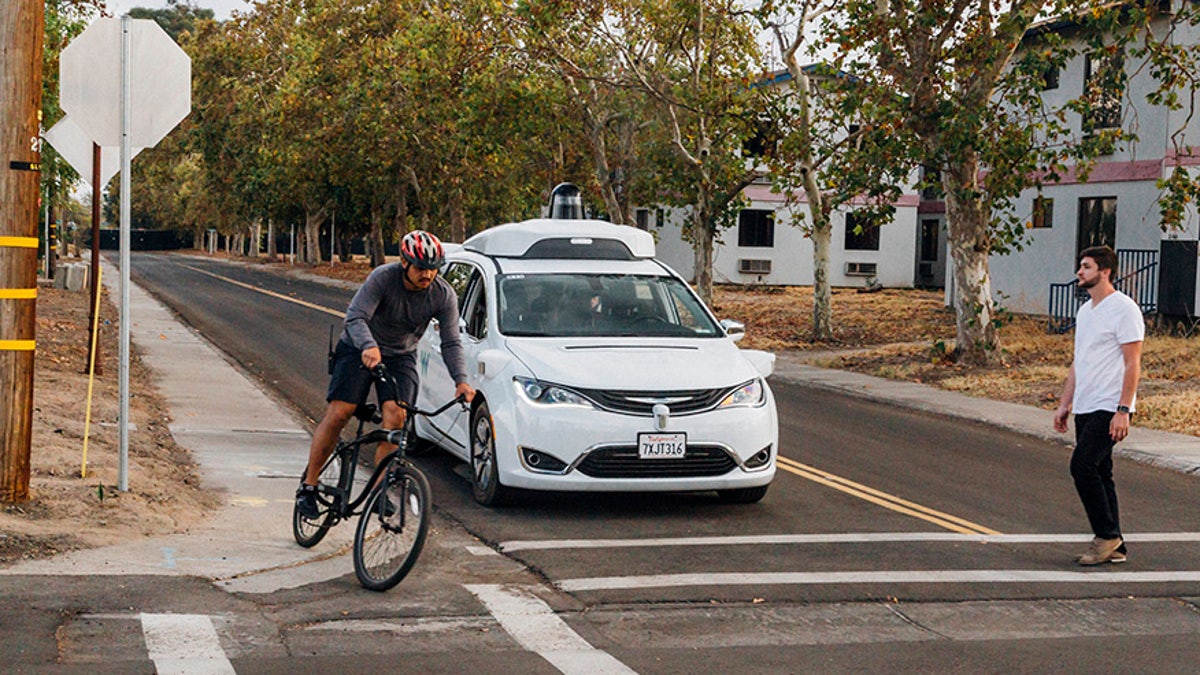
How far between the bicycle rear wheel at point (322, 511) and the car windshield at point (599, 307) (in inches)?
102

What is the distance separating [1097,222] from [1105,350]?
23324 millimetres

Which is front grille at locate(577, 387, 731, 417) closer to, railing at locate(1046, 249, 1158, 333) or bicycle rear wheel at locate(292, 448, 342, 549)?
bicycle rear wheel at locate(292, 448, 342, 549)

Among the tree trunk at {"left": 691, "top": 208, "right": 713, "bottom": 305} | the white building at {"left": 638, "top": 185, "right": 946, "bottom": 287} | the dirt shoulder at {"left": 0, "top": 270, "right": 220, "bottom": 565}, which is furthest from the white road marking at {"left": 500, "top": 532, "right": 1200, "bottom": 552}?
the white building at {"left": 638, "top": 185, "right": 946, "bottom": 287}

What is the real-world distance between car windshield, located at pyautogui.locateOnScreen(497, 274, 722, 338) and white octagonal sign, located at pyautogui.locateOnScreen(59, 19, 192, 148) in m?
2.88

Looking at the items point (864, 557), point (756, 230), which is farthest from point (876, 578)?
point (756, 230)

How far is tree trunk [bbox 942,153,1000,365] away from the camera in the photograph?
891 inches

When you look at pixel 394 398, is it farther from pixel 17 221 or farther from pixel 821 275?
pixel 821 275

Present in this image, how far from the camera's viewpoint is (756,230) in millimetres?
51938

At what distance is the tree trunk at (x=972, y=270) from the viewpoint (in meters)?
22.6

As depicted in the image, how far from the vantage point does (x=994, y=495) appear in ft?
37.5

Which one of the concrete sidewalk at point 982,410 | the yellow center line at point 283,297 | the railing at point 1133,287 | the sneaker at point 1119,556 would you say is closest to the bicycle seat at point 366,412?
the sneaker at point 1119,556

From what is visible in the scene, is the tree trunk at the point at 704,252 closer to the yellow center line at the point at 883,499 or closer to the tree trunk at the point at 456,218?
the yellow center line at the point at 883,499

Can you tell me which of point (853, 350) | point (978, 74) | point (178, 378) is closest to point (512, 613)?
point (178, 378)

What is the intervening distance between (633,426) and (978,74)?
14.2 metres
